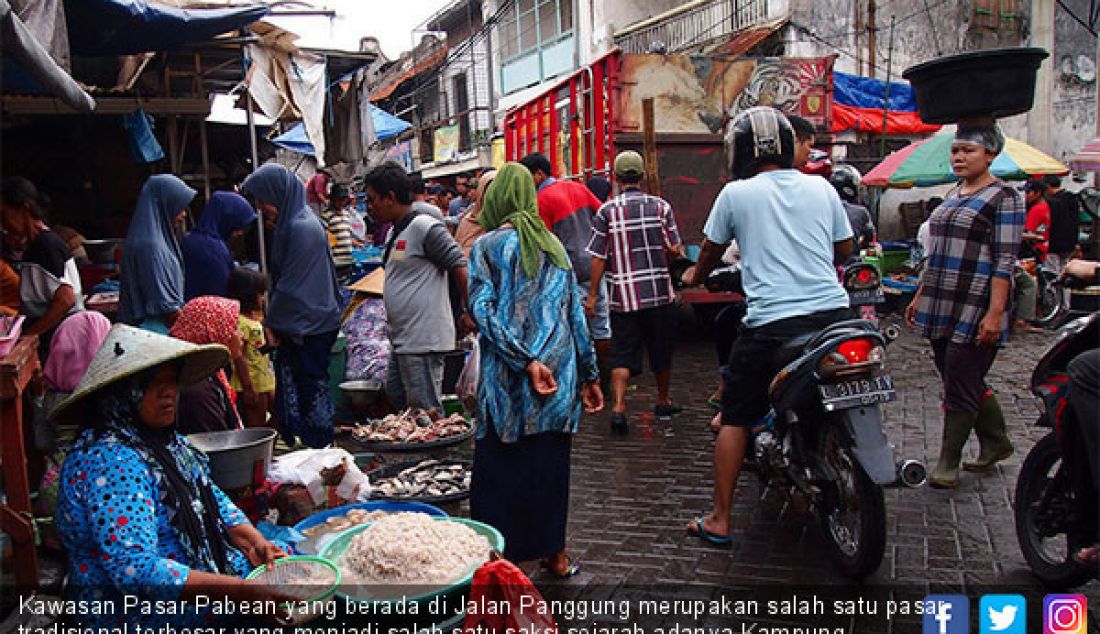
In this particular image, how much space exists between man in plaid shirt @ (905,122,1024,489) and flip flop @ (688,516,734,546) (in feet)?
4.80

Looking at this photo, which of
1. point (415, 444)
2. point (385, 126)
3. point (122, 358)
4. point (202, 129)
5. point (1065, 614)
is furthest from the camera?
point (385, 126)

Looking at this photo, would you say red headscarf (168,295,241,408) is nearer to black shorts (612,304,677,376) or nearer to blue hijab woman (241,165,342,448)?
blue hijab woman (241,165,342,448)

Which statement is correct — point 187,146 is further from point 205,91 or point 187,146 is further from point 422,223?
point 422,223

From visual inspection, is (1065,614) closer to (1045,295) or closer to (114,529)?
(114,529)

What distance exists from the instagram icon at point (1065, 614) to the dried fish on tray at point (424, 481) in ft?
8.91

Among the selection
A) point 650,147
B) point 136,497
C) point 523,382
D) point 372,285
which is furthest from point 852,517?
point 650,147

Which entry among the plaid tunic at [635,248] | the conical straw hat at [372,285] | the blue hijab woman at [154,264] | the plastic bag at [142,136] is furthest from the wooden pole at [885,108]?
the blue hijab woman at [154,264]

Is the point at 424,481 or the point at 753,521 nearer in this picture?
the point at 753,521

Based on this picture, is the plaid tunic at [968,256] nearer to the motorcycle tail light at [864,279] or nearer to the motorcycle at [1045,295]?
the motorcycle tail light at [864,279]

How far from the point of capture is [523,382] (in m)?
3.39

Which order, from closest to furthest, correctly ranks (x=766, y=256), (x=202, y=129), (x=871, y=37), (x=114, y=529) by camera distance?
(x=114, y=529), (x=766, y=256), (x=202, y=129), (x=871, y=37)

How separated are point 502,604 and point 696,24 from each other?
56.3ft

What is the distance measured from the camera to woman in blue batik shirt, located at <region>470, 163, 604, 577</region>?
3.39 m

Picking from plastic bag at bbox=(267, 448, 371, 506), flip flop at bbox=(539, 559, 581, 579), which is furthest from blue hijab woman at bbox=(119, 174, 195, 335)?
flip flop at bbox=(539, 559, 581, 579)
